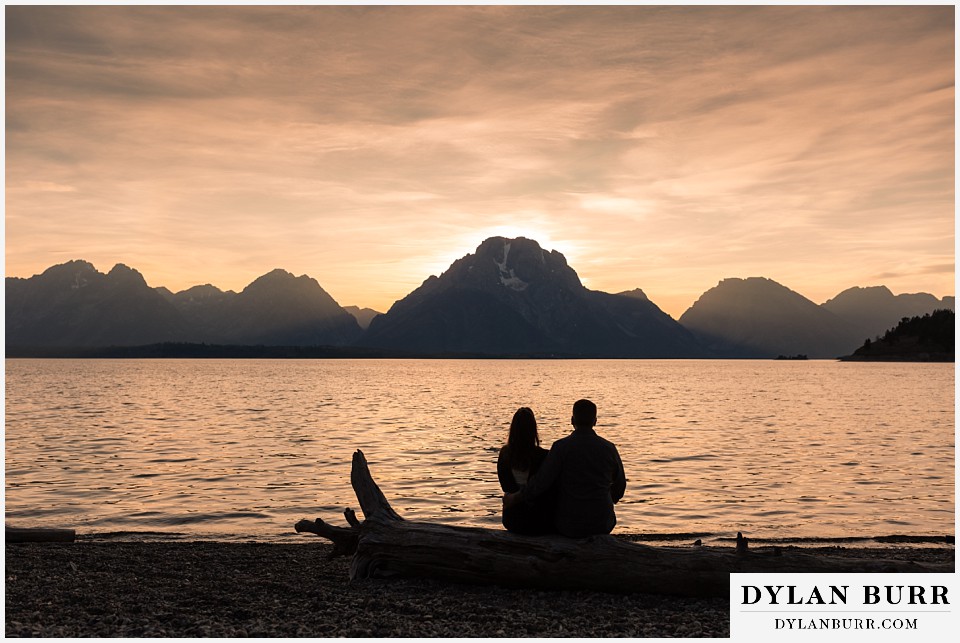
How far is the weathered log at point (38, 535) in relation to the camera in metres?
18.5

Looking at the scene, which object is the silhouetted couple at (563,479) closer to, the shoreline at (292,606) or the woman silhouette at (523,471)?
the woman silhouette at (523,471)

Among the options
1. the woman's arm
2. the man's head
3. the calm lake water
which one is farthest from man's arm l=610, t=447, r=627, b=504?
the calm lake water

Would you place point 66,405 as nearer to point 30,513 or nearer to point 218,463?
point 218,463

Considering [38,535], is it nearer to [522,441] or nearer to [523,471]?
[523,471]

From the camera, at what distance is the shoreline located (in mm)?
11375

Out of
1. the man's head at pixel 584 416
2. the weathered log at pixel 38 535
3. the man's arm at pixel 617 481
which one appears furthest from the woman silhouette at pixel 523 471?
the weathered log at pixel 38 535

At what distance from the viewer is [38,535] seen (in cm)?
1888

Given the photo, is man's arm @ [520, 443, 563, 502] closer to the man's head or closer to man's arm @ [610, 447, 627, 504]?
the man's head

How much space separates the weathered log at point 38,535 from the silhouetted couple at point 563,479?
1173cm

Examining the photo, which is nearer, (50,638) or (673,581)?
(50,638)

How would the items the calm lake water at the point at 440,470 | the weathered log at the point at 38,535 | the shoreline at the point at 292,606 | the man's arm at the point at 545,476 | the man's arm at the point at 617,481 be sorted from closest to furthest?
the shoreline at the point at 292,606, the man's arm at the point at 545,476, the man's arm at the point at 617,481, the weathered log at the point at 38,535, the calm lake water at the point at 440,470

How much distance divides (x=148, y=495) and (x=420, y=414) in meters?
45.7

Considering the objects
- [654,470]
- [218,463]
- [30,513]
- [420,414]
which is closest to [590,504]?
[30,513]

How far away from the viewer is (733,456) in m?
42.2
